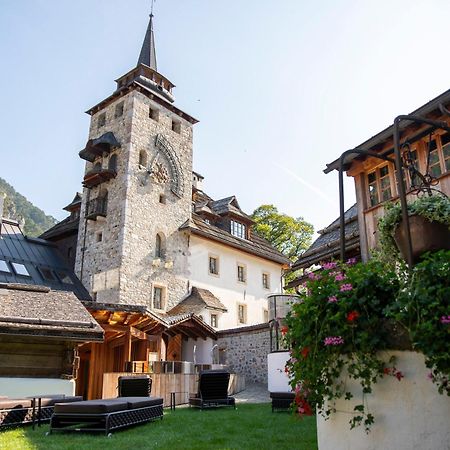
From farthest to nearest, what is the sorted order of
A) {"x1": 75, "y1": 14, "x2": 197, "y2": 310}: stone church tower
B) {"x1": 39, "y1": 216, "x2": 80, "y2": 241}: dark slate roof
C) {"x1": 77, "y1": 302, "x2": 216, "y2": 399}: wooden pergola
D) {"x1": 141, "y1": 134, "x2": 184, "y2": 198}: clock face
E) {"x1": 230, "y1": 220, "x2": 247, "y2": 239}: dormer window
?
{"x1": 230, "y1": 220, "x2": 247, "y2": 239}: dormer window, {"x1": 39, "y1": 216, "x2": 80, "y2": 241}: dark slate roof, {"x1": 141, "y1": 134, "x2": 184, "y2": 198}: clock face, {"x1": 75, "y1": 14, "x2": 197, "y2": 310}: stone church tower, {"x1": 77, "y1": 302, "x2": 216, "y2": 399}: wooden pergola

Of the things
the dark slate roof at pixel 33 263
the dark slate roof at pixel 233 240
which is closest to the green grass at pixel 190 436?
the dark slate roof at pixel 33 263

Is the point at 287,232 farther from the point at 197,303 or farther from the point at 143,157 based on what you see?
the point at 143,157

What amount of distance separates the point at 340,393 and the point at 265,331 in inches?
690

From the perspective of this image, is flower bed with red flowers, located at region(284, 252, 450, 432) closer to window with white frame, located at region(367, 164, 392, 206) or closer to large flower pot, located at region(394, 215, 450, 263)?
large flower pot, located at region(394, 215, 450, 263)

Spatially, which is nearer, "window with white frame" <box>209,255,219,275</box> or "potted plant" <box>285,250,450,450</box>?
"potted plant" <box>285,250,450,450</box>

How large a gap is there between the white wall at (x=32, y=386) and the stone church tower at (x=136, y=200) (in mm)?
10568

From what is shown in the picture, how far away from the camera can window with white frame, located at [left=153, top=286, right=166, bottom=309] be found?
23.6 metres

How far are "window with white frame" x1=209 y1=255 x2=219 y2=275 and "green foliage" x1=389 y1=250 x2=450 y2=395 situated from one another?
947 inches

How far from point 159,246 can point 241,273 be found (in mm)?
6387

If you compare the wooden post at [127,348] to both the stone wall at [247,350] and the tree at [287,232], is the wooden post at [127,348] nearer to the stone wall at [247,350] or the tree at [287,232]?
the stone wall at [247,350]

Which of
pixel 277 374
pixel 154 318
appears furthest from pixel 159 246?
pixel 277 374

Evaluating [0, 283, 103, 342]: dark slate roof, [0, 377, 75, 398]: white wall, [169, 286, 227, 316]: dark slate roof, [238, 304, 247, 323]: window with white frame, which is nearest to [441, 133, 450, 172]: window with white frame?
[0, 283, 103, 342]: dark slate roof

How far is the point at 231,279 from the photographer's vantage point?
92.2 feet

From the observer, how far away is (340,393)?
3486 mm
